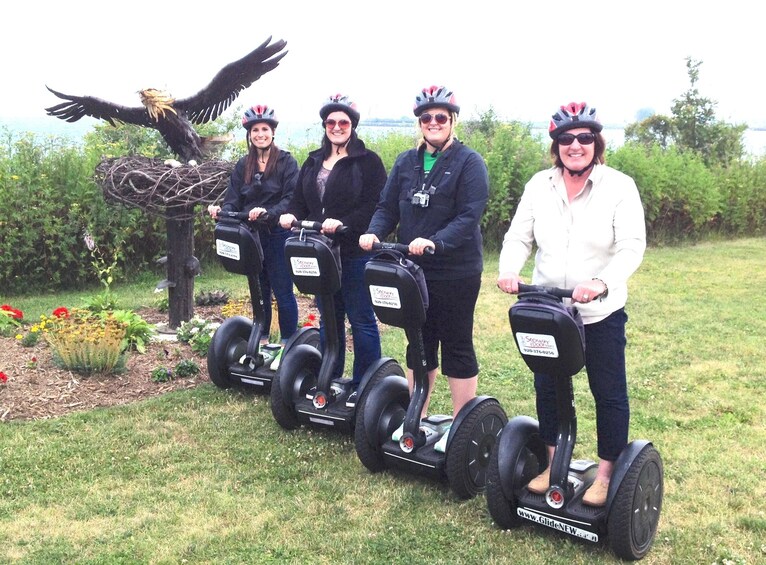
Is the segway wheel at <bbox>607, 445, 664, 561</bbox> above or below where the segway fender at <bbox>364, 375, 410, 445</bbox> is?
below

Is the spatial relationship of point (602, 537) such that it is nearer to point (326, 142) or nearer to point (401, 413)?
point (401, 413)

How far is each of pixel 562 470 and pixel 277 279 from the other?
252 cm

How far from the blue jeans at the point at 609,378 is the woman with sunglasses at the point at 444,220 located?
76cm

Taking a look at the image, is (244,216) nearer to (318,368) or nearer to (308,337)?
(308,337)

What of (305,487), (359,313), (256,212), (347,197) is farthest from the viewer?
(256,212)

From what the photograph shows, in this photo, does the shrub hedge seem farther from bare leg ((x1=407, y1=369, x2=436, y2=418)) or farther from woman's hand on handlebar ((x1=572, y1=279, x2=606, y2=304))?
woman's hand on handlebar ((x1=572, y1=279, x2=606, y2=304))

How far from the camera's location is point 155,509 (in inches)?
144

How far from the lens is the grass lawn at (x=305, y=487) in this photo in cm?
329

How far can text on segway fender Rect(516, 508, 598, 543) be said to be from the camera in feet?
10.4

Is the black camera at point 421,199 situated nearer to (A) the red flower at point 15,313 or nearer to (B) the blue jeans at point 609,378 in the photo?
(B) the blue jeans at point 609,378

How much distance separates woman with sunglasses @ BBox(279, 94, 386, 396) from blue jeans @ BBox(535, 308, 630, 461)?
1.56m

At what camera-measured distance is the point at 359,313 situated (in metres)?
4.41

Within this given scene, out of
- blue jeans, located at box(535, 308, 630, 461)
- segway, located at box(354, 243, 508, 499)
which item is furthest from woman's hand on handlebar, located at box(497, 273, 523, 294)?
segway, located at box(354, 243, 508, 499)

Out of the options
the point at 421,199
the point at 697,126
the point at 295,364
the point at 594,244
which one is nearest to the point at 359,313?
the point at 295,364
